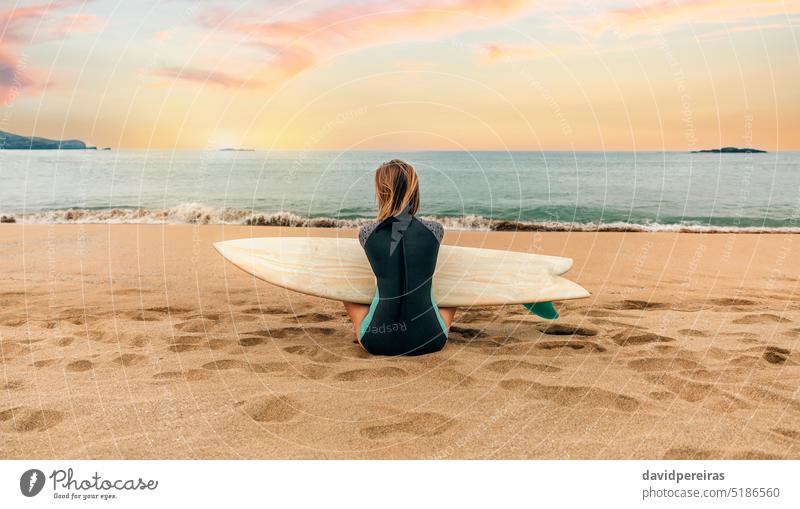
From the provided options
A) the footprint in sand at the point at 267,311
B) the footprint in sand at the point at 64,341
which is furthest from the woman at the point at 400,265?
the footprint in sand at the point at 64,341

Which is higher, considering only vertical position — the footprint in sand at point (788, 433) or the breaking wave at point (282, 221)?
the breaking wave at point (282, 221)

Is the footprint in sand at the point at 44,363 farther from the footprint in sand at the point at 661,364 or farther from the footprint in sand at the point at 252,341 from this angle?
the footprint in sand at the point at 661,364

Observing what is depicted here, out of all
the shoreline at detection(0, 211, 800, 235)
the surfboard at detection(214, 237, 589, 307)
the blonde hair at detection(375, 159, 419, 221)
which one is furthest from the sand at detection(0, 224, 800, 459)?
the shoreline at detection(0, 211, 800, 235)

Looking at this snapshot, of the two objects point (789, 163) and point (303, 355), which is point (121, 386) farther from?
point (789, 163)

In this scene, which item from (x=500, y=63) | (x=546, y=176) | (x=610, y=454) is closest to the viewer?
(x=610, y=454)

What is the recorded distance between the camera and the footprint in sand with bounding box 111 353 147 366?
4.39 meters

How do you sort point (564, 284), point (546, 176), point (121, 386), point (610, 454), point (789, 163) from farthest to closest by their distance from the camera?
point (789, 163) → point (546, 176) → point (564, 284) → point (121, 386) → point (610, 454)

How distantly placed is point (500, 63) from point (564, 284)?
14140 mm

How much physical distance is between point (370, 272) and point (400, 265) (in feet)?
2.68

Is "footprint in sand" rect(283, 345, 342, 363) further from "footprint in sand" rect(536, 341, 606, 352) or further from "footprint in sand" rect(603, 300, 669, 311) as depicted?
"footprint in sand" rect(603, 300, 669, 311)

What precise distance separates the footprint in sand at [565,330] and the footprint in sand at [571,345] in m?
0.27

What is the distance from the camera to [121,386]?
391cm

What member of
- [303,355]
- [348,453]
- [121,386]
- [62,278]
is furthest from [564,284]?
[62,278]

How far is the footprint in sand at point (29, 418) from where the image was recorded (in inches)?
130
